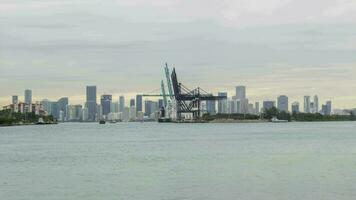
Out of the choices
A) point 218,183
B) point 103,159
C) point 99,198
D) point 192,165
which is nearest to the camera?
point 99,198

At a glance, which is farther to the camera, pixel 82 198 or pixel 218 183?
pixel 218 183

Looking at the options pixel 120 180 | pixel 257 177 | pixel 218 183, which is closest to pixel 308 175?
pixel 257 177

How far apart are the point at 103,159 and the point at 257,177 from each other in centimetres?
1875

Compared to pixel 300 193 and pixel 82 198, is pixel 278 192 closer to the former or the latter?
pixel 300 193

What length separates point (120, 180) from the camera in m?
35.7

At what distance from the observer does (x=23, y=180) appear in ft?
122

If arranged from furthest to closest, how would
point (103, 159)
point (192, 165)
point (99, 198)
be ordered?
point (103, 159) < point (192, 165) < point (99, 198)

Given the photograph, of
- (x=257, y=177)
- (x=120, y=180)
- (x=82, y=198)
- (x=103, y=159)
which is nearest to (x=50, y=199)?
(x=82, y=198)

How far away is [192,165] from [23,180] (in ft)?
40.9

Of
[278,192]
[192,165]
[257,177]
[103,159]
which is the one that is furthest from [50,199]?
[103,159]

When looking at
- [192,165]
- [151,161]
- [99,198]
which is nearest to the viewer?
[99,198]

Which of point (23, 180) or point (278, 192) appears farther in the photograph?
point (23, 180)

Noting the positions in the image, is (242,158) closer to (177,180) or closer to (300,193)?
(177,180)

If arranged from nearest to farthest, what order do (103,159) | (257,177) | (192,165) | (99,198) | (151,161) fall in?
(99,198) < (257,177) < (192,165) < (151,161) < (103,159)
